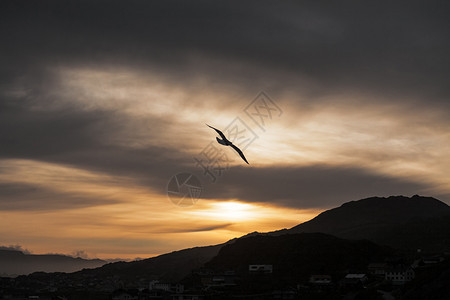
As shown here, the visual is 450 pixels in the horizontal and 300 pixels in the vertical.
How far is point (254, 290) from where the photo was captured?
464ft

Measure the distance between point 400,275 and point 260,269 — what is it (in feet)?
171

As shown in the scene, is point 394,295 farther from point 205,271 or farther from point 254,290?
point 205,271

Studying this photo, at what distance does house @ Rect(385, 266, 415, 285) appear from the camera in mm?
132250

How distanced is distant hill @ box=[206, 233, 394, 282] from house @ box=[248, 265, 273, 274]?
1900 mm

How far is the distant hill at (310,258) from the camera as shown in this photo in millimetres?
Answer: 167125

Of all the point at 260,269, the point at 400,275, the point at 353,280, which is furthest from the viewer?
the point at 260,269

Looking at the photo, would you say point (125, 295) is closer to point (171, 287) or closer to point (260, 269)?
point (171, 287)

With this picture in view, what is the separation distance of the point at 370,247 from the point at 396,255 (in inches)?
396

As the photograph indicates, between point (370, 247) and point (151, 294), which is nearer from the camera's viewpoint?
point (151, 294)

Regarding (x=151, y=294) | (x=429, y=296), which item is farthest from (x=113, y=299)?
(x=429, y=296)

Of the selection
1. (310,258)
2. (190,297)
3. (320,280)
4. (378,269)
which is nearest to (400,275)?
(378,269)

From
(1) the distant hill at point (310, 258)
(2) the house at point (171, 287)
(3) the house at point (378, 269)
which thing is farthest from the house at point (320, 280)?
(2) the house at point (171, 287)

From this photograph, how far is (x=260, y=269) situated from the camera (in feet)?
570

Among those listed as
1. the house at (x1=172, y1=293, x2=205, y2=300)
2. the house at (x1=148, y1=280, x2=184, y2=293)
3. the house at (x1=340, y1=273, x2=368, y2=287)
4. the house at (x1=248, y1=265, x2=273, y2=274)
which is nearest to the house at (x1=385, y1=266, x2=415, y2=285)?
the house at (x1=340, y1=273, x2=368, y2=287)
